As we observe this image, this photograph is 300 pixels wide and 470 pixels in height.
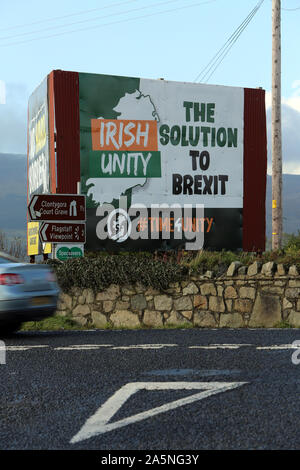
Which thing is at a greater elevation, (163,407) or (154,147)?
(154,147)

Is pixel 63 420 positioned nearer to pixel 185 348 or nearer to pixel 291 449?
pixel 291 449

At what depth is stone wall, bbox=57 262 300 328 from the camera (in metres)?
14.6

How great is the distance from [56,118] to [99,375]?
14.0 meters

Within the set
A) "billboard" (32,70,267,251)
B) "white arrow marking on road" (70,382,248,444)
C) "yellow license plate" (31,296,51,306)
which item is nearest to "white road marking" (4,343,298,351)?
"yellow license plate" (31,296,51,306)

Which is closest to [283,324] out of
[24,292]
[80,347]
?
[80,347]

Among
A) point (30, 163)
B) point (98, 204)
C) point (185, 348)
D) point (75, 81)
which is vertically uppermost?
point (75, 81)

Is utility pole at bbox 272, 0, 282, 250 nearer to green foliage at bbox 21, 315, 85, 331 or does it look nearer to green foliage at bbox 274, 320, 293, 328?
green foliage at bbox 274, 320, 293, 328

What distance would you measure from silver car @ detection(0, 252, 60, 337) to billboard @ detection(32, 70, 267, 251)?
9.57 m

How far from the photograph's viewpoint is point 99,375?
6.77 meters

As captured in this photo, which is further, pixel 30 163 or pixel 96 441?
pixel 30 163

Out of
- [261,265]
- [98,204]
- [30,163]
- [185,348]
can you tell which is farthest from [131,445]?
[30,163]

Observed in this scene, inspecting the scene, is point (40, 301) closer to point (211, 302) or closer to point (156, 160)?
point (211, 302)

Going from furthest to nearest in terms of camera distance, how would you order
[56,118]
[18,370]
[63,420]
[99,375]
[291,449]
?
[56,118], [18,370], [99,375], [63,420], [291,449]

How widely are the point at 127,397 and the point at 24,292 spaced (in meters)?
4.27
